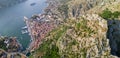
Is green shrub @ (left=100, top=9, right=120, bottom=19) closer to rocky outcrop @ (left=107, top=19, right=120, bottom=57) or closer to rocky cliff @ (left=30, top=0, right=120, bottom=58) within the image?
rocky cliff @ (left=30, top=0, right=120, bottom=58)

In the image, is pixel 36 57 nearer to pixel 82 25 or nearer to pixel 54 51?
pixel 54 51

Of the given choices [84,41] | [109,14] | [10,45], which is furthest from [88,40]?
[10,45]

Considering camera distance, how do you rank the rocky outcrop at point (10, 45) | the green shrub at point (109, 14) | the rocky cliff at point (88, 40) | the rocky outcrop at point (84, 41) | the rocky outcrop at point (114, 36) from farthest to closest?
the rocky outcrop at point (10, 45) < the green shrub at point (109, 14) < the rocky outcrop at point (114, 36) < the rocky cliff at point (88, 40) < the rocky outcrop at point (84, 41)

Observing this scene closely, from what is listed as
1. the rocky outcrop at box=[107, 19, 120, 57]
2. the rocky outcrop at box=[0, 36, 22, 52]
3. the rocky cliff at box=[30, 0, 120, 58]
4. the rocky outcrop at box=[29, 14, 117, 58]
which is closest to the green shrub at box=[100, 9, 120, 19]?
the rocky cliff at box=[30, 0, 120, 58]

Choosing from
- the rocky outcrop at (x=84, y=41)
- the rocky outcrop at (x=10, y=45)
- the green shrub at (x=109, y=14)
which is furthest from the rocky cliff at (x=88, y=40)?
the rocky outcrop at (x=10, y=45)

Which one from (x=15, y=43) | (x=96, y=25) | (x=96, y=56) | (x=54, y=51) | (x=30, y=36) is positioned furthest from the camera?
(x=30, y=36)

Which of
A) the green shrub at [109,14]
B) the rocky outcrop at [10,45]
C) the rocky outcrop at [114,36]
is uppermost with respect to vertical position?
the green shrub at [109,14]

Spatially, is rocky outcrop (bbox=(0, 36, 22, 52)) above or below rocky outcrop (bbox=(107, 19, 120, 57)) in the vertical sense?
below

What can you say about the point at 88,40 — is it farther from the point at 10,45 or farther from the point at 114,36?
the point at 10,45

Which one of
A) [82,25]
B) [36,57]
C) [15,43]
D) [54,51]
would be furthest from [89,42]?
[15,43]

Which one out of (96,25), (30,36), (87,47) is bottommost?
(30,36)

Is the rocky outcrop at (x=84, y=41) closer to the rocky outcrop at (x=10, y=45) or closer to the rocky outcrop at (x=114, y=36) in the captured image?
the rocky outcrop at (x=114, y=36)
